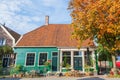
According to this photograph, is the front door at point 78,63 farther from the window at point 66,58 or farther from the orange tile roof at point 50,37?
the orange tile roof at point 50,37

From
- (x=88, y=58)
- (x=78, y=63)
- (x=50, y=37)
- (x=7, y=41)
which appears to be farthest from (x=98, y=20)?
(x=7, y=41)

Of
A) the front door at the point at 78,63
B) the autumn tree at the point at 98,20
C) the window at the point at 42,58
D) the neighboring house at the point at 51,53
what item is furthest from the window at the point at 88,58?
the window at the point at 42,58

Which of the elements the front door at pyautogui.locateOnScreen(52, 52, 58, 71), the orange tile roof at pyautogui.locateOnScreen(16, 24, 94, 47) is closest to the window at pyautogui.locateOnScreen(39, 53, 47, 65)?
the front door at pyautogui.locateOnScreen(52, 52, 58, 71)

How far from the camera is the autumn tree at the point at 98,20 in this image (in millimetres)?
17203

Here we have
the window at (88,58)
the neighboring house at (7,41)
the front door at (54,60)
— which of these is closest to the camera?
the window at (88,58)

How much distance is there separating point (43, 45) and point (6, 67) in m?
6.75

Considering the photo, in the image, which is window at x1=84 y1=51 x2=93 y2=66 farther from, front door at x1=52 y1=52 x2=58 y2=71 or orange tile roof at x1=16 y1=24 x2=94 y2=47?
front door at x1=52 y1=52 x2=58 y2=71

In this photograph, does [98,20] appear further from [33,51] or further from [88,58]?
[33,51]

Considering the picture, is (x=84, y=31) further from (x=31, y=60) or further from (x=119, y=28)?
(x=31, y=60)

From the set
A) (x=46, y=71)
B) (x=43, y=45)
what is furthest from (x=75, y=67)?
(x=43, y=45)

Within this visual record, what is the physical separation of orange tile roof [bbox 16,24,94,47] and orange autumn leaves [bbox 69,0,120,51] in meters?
4.23

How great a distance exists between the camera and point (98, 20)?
17.5 m

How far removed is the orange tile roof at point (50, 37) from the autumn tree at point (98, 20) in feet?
13.8

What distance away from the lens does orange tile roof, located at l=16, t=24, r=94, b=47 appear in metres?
24.9
